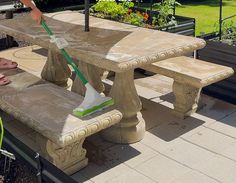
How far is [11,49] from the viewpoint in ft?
32.8

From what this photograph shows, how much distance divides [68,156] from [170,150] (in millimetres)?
1490

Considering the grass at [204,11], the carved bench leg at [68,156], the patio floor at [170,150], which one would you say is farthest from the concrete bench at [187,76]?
the grass at [204,11]

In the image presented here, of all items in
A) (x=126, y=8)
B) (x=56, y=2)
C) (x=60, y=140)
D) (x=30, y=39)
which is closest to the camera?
(x=60, y=140)

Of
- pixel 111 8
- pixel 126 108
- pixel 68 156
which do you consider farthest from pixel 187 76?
pixel 111 8

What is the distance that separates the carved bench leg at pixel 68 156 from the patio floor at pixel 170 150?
0.35 ft

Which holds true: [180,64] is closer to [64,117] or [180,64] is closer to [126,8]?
[64,117]

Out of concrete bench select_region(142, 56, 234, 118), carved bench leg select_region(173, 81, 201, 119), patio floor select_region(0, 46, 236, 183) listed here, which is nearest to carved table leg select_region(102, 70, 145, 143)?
patio floor select_region(0, 46, 236, 183)

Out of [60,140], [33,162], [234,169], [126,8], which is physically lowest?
[234,169]

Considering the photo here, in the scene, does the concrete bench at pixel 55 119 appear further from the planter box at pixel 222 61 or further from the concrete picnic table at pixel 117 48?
the planter box at pixel 222 61

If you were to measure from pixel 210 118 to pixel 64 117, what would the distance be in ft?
9.12

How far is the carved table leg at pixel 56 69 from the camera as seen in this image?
729 centimetres

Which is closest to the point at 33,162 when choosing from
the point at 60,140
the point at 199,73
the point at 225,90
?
the point at 60,140

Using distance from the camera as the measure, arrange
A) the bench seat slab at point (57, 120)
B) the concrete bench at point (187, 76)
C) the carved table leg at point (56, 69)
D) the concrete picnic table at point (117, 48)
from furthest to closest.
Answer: the carved table leg at point (56, 69)
the concrete bench at point (187, 76)
the concrete picnic table at point (117, 48)
the bench seat slab at point (57, 120)

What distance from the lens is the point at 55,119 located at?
4.72 meters
